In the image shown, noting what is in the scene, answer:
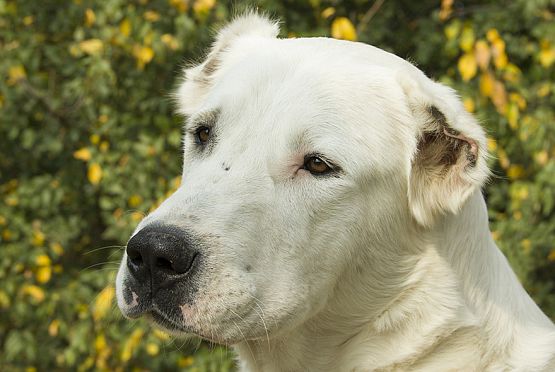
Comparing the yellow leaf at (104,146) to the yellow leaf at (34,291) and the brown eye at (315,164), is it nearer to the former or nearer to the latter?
the yellow leaf at (34,291)

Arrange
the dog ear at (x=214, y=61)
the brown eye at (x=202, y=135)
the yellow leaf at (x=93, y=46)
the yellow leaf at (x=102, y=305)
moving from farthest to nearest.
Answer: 1. the yellow leaf at (x=93, y=46)
2. the yellow leaf at (x=102, y=305)
3. the dog ear at (x=214, y=61)
4. the brown eye at (x=202, y=135)

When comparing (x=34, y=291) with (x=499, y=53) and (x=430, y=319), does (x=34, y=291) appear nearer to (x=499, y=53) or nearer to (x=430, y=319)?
(x=499, y=53)

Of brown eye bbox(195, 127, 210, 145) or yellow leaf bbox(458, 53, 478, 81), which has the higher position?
brown eye bbox(195, 127, 210, 145)

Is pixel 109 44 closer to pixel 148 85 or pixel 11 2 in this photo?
pixel 148 85

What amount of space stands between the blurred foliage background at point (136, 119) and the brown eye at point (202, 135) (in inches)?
72.4

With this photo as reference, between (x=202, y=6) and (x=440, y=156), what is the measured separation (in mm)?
2519

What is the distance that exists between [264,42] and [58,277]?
3.48m

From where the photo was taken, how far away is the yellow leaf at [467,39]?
4929 mm

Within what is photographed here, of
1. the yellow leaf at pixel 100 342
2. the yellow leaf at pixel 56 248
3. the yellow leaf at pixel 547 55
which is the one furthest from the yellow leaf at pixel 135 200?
the yellow leaf at pixel 547 55

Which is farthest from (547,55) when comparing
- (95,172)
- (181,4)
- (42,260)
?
(42,260)

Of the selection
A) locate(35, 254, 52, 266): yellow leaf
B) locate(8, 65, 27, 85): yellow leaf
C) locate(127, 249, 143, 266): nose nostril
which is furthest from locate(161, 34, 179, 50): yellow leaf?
locate(127, 249, 143, 266): nose nostril

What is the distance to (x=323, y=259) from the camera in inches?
109

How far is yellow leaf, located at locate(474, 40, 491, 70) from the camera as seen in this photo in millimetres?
4828

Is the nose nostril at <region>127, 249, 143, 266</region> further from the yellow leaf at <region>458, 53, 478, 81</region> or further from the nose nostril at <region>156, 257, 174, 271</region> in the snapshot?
the yellow leaf at <region>458, 53, 478, 81</region>
